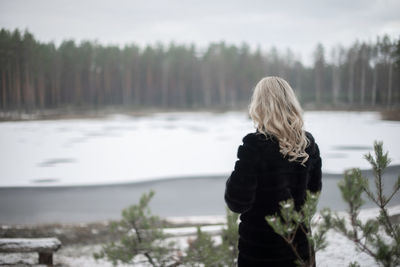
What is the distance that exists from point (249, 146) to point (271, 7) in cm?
613

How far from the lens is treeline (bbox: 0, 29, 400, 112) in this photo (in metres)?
5.87

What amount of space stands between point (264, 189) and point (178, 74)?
44.0m

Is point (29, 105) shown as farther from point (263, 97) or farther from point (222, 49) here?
point (222, 49)

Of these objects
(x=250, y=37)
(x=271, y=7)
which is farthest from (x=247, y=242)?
(x=250, y=37)

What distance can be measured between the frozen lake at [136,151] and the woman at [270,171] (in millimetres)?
4397

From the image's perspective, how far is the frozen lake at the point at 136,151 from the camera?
19.8 feet

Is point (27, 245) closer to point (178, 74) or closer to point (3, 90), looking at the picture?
point (3, 90)

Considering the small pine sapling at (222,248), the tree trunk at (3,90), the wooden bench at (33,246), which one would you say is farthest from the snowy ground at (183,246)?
the tree trunk at (3,90)

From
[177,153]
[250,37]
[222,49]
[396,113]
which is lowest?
[177,153]

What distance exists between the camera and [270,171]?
175 cm

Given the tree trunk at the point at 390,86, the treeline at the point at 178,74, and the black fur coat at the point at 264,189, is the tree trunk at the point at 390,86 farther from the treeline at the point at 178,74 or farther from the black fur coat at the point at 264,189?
the black fur coat at the point at 264,189

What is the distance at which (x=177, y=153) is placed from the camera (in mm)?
12133

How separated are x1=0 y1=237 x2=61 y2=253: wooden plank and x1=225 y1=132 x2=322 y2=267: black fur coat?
368cm

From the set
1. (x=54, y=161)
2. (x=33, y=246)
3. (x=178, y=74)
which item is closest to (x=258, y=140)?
(x=33, y=246)
